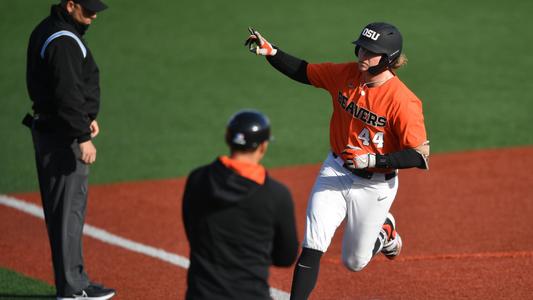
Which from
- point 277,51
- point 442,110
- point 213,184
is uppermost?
point 277,51

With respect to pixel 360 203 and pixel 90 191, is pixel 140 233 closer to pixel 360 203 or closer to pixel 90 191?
pixel 90 191

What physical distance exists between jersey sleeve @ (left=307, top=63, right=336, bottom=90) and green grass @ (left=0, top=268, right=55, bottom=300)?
107 inches

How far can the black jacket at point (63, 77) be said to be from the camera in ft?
19.0

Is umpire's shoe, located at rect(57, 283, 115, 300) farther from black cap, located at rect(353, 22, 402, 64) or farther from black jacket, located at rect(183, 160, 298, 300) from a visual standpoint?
black cap, located at rect(353, 22, 402, 64)

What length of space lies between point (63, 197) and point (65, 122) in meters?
0.58

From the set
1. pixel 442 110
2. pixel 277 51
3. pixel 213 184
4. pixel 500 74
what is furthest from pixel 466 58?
pixel 213 184

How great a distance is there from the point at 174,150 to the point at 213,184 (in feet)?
22.3

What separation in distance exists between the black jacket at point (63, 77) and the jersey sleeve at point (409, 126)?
7.29 feet

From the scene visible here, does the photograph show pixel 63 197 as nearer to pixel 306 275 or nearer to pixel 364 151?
pixel 306 275

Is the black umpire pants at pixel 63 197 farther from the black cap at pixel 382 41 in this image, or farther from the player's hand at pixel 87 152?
the black cap at pixel 382 41

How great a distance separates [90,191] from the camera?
9664 millimetres

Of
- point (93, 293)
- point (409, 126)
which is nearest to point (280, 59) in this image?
point (409, 126)

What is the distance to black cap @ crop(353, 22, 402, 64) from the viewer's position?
19.5 feet

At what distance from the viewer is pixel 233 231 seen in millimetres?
4176
